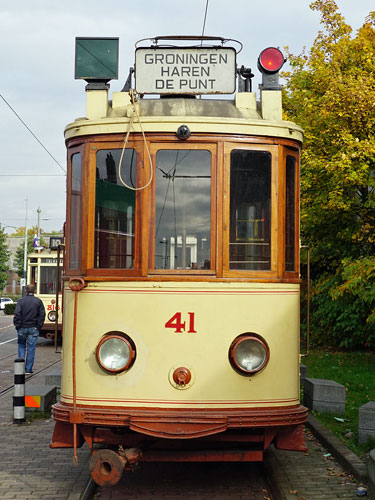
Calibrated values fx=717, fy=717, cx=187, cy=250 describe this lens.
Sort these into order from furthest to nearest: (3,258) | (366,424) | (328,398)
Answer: (3,258)
(328,398)
(366,424)

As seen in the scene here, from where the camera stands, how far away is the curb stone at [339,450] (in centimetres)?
660

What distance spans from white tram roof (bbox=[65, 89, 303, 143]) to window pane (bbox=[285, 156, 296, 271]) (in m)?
0.27

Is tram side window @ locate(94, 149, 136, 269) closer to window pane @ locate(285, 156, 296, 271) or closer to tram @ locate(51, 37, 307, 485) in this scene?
tram @ locate(51, 37, 307, 485)

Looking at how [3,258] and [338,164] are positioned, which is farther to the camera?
[3,258]

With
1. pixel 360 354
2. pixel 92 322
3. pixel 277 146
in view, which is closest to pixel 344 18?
pixel 360 354

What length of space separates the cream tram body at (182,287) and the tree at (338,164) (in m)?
8.00

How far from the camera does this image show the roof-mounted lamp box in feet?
20.7

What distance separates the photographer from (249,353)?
18.9 feet

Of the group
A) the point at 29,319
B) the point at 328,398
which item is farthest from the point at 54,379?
the point at 328,398

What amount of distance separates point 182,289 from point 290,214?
1186 millimetres

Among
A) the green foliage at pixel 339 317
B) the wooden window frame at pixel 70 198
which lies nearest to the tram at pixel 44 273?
the green foliage at pixel 339 317

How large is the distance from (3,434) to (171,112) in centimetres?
468

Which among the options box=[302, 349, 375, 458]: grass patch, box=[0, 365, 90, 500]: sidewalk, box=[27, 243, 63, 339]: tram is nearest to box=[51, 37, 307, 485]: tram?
box=[0, 365, 90, 500]: sidewalk

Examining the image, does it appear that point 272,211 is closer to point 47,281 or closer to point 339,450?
point 339,450
